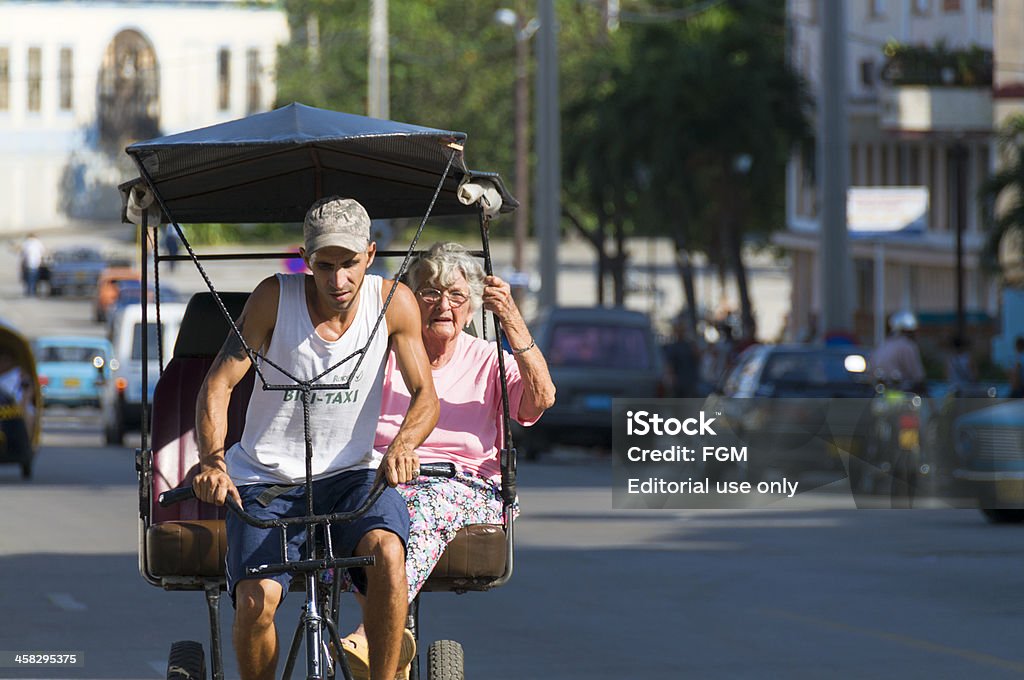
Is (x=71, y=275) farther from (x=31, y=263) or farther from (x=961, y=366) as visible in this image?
(x=961, y=366)

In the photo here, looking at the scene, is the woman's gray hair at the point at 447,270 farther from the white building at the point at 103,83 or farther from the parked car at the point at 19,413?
the white building at the point at 103,83

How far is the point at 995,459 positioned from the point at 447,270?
440 inches

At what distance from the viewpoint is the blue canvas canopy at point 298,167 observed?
7.43m

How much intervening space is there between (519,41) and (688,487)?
3230cm

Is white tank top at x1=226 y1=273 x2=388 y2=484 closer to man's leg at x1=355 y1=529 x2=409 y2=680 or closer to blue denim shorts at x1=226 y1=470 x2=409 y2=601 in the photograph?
blue denim shorts at x1=226 y1=470 x2=409 y2=601

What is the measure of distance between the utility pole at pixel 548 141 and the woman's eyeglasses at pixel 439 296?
33.1m

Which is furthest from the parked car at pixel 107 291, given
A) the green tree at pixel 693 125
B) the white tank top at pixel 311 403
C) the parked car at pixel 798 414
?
the white tank top at pixel 311 403

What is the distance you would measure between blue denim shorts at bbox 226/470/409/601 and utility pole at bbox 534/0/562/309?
3436cm

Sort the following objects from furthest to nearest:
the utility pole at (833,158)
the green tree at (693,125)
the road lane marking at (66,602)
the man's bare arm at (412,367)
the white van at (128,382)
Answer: the green tree at (693,125)
the white van at (128,382)
the utility pole at (833,158)
the road lane marking at (66,602)
the man's bare arm at (412,367)

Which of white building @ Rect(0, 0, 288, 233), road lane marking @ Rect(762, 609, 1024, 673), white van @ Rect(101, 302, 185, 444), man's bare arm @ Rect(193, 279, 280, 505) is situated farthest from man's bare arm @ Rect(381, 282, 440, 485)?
white building @ Rect(0, 0, 288, 233)

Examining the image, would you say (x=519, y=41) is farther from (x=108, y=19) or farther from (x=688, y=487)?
(x=108, y=19)

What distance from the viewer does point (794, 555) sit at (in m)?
16.0

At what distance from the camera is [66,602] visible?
1303cm

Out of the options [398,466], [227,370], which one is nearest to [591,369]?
[227,370]
